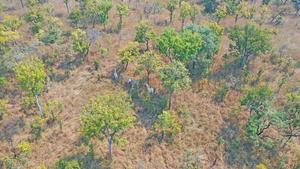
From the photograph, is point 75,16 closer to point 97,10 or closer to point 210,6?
point 97,10

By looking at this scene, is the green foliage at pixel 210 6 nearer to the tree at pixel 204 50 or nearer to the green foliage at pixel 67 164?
the tree at pixel 204 50

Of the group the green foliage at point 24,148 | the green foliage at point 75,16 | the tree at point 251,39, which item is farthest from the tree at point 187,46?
the green foliage at point 24,148

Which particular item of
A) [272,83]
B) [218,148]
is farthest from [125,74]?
[272,83]

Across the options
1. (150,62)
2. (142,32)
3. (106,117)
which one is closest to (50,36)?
(142,32)

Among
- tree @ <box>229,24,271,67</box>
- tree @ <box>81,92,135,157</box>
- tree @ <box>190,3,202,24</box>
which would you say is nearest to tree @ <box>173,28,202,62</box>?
tree @ <box>229,24,271,67</box>

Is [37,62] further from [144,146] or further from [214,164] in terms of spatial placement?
[214,164]

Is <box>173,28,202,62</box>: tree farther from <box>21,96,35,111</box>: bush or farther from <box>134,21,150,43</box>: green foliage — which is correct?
<box>21,96,35,111</box>: bush
